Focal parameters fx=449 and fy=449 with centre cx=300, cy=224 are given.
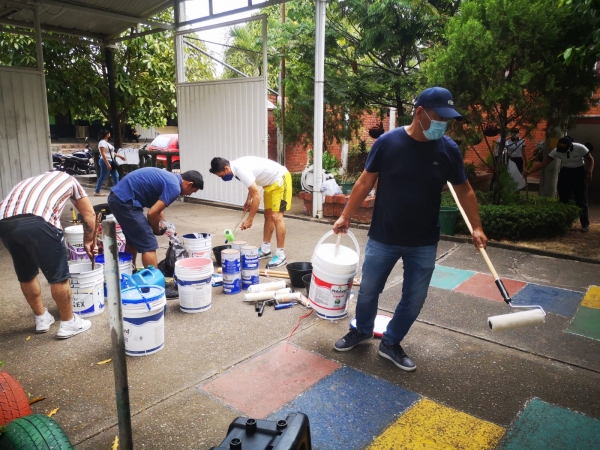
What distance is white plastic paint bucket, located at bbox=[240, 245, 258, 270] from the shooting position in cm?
514

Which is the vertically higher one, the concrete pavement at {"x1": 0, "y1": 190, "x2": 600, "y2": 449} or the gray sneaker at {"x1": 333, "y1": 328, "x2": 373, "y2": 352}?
the gray sneaker at {"x1": 333, "y1": 328, "x2": 373, "y2": 352}

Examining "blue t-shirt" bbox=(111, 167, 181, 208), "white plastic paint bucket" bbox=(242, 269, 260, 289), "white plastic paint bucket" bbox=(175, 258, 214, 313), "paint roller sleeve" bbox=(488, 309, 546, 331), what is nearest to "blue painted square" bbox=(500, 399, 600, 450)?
"paint roller sleeve" bbox=(488, 309, 546, 331)

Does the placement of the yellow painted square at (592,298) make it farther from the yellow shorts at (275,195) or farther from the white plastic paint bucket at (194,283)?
the white plastic paint bucket at (194,283)

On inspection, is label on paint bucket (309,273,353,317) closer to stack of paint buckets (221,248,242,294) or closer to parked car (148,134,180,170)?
stack of paint buckets (221,248,242,294)

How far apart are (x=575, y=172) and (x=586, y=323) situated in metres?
4.87

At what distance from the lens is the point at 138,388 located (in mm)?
3244

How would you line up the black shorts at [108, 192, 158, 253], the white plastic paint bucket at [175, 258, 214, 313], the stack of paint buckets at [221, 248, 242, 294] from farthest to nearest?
the stack of paint buckets at [221, 248, 242, 294], the black shorts at [108, 192, 158, 253], the white plastic paint bucket at [175, 258, 214, 313]

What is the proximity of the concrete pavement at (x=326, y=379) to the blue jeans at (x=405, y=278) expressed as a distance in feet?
1.23

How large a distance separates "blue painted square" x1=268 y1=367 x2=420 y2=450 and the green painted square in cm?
213

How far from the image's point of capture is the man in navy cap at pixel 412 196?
3189mm

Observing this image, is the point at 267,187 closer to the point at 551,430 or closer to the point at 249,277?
the point at 249,277

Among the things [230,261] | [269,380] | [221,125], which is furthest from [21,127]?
[269,380]

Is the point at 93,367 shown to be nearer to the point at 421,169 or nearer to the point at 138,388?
the point at 138,388

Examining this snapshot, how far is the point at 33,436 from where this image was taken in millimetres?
2105
